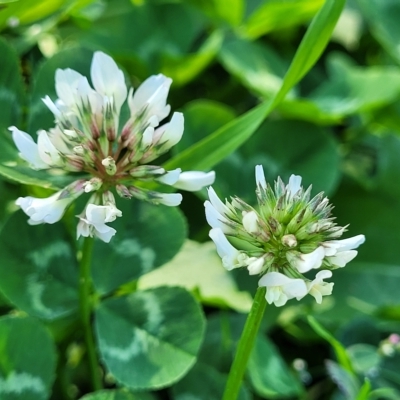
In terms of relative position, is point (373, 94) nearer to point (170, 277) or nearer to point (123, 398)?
point (170, 277)

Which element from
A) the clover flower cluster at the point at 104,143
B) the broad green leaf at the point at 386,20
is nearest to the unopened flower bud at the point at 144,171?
the clover flower cluster at the point at 104,143

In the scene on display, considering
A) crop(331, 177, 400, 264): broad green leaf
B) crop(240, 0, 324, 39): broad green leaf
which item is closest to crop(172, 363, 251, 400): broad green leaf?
crop(331, 177, 400, 264): broad green leaf

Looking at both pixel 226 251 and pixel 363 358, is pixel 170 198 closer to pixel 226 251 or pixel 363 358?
pixel 226 251

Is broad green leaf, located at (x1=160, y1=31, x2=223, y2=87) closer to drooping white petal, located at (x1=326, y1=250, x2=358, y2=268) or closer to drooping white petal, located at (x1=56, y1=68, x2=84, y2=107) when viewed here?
drooping white petal, located at (x1=56, y1=68, x2=84, y2=107)

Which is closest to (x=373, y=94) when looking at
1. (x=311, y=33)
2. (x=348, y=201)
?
(x=348, y=201)

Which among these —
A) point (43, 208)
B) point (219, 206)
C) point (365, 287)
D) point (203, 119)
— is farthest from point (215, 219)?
point (365, 287)

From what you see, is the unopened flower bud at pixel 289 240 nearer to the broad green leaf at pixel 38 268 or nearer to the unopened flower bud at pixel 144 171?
the unopened flower bud at pixel 144 171
